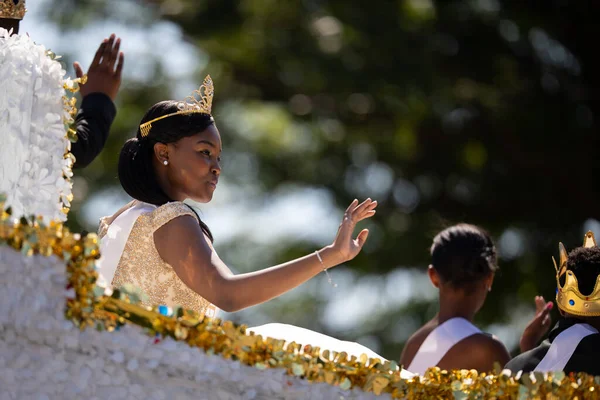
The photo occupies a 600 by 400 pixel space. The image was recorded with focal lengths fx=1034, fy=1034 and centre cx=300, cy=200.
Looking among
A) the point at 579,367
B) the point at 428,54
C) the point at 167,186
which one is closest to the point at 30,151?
the point at 167,186

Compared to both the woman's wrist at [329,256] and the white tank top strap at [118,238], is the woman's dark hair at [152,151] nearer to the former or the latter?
the white tank top strap at [118,238]

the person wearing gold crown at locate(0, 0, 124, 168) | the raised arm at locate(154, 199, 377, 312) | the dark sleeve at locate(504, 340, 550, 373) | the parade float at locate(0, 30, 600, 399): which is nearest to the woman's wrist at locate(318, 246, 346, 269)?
the raised arm at locate(154, 199, 377, 312)

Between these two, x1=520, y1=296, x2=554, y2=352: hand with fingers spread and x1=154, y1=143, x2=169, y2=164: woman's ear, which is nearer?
x1=154, y1=143, x2=169, y2=164: woman's ear

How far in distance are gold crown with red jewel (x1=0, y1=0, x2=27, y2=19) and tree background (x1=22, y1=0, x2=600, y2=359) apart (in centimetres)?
383

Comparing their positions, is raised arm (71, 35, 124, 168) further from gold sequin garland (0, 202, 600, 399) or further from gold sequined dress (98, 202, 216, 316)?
gold sequin garland (0, 202, 600, 399)

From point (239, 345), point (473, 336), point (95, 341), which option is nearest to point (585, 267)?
point (473, 336)

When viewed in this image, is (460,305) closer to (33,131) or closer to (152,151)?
(152,151)

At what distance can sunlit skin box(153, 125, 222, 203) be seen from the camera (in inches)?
115

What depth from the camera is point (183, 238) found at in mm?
2703

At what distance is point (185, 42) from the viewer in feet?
23.3

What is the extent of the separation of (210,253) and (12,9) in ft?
2.83

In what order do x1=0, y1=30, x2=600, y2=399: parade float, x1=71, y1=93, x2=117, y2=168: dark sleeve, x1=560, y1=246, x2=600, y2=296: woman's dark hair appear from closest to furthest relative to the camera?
1. x1=0, y1=30, x2=600, y2=399: parade float
2. x1=560, y1=246, x2=600, y2=296: woman's dark hair
3. x1=71, y1=93, x2=117, y2=168: dark sleeve

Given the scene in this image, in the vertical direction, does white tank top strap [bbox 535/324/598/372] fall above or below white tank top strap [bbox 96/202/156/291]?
below

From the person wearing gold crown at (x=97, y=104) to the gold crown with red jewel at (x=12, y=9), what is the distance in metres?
0.66
